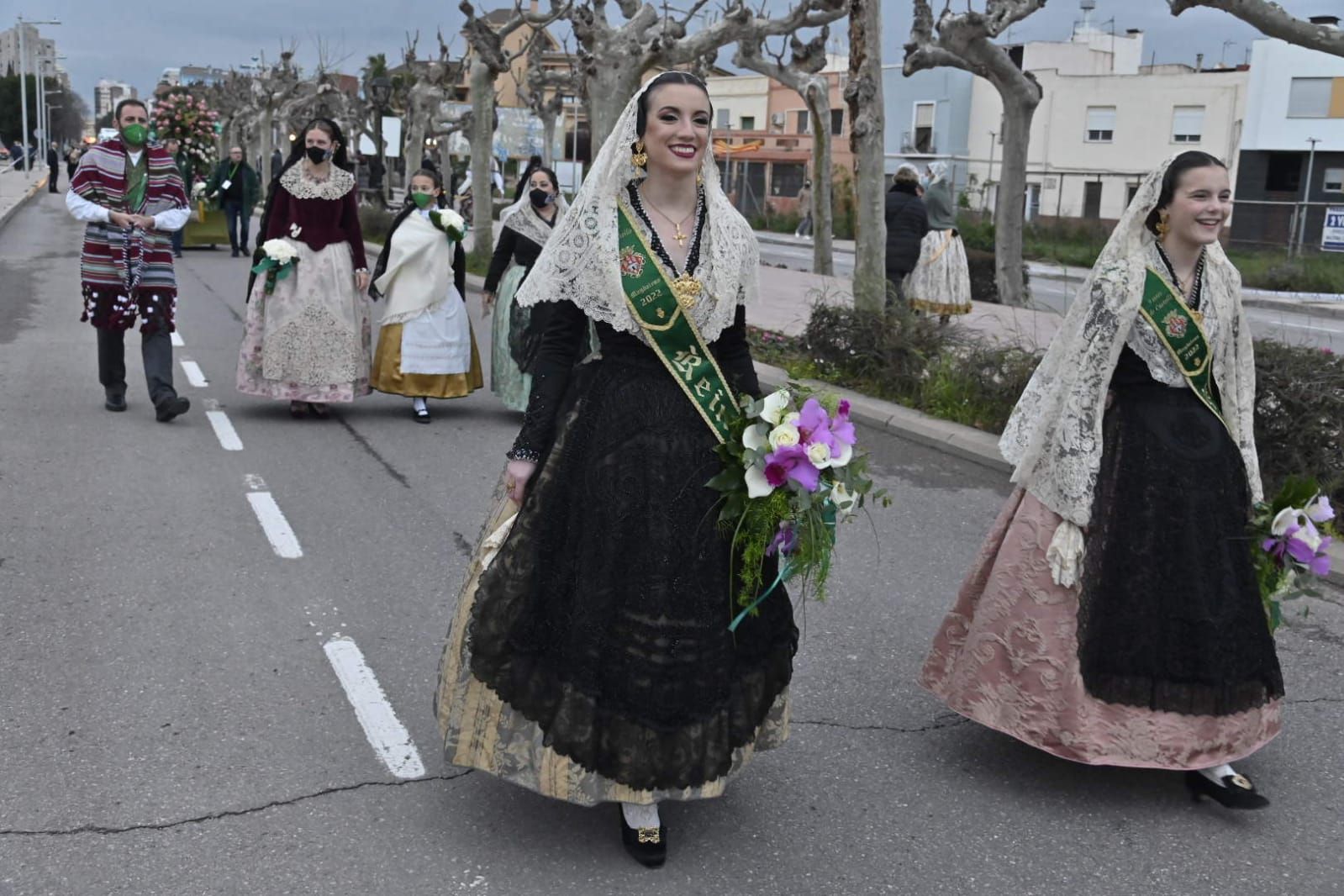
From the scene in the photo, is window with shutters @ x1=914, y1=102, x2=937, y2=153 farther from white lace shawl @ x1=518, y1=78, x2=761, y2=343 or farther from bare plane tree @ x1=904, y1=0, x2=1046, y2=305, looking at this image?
white lace shawl @ x1=518, y1=78, x2=761, y2=343

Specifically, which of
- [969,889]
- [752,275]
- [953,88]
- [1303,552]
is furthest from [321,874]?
[953,88]

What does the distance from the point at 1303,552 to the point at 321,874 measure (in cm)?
Answer: 294

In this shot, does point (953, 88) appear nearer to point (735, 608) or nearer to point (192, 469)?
point (192, 469)

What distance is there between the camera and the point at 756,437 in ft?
11.7

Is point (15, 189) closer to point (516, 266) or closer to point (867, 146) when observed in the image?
point (867, 146)

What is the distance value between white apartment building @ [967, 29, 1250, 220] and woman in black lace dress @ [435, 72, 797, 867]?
149 feet

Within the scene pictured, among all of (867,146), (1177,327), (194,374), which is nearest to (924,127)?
(867,146)

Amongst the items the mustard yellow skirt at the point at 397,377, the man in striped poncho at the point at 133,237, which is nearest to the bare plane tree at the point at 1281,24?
the mustard yellow skirt at the point at 397,377

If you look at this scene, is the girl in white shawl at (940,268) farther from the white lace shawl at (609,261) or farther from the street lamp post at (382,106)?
the street lamp post at (382,106)

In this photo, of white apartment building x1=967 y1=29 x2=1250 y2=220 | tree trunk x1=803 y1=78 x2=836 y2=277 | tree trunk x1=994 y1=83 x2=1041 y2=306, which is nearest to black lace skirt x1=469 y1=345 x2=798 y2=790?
tree trunk x1=994 y1=83 x2=1041 y2=306

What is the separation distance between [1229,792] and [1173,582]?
649 mm

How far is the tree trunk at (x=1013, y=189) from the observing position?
55.3 ft

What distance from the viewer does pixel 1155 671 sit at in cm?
415

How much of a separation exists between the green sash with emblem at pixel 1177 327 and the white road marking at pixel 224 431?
243 inches
